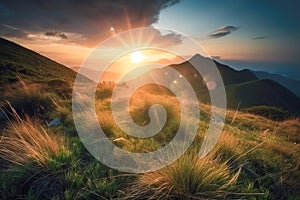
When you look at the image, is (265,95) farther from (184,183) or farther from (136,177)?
(184,183)

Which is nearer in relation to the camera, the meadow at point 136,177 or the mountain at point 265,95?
the meadow at point 136,177

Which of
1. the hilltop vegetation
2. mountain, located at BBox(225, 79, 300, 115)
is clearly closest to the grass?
the hilltop vegetation

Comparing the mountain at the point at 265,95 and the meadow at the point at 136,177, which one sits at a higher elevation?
the meadow at the point at 136,177

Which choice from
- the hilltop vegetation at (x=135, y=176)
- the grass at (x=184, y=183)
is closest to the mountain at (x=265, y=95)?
the hilltop vegetation at (x=135, y=176)

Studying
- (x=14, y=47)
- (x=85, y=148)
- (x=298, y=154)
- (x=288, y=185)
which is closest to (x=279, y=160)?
(x=298, y=154)

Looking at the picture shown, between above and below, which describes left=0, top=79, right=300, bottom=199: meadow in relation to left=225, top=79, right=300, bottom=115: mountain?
above

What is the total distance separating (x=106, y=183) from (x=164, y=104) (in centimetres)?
510

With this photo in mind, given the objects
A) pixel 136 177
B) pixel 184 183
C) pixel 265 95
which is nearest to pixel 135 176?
pixel 136 177

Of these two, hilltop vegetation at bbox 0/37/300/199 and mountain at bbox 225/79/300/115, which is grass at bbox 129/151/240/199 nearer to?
hilltop vegetation at bbox 0/37/300/199

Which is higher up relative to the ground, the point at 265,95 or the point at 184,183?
the point at 184,183

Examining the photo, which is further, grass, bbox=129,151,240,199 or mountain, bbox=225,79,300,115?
mountain, bbox=225,79,300,115

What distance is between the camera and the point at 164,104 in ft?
29.5

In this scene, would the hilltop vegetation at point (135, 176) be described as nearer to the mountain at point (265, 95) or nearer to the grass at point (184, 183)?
the grass at point (184, 183)

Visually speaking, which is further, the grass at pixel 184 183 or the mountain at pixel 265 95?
the mountain at pixel 265 95
